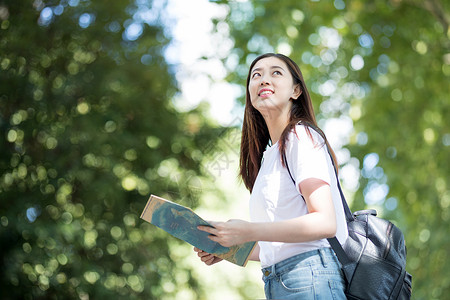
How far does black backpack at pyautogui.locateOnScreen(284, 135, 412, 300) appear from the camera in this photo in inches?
60.7

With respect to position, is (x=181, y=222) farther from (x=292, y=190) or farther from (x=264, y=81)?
(x=264, y=81)

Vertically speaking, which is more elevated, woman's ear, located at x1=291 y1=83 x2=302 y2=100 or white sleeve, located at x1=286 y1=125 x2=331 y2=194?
white sleeve, located at x1=286 y1=125 x2=331 y2=194

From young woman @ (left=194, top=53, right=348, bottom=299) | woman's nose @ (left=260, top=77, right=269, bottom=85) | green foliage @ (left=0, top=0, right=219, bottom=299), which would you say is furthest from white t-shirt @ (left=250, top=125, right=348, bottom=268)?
green foliage @ (left=0, top=0, right=219, bottom=299)

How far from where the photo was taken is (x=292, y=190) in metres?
1.56

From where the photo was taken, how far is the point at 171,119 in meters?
6.58

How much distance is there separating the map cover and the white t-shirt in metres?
0.11

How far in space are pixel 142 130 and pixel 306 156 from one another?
5017mm

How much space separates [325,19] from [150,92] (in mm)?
2032

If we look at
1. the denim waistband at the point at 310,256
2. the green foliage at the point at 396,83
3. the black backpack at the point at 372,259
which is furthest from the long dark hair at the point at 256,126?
the green foliage at the point at 396,83

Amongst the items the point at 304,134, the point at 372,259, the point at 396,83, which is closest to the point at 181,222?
the point at 304,134

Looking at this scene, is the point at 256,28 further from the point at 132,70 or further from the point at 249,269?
the point at 249,269

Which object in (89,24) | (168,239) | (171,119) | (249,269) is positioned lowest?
(249,269)

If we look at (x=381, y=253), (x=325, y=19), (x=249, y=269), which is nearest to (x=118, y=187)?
(x=325, y=19)

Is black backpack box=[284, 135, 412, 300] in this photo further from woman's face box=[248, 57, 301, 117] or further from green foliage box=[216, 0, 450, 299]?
green foliage box=[216, 0, 450, 299]
